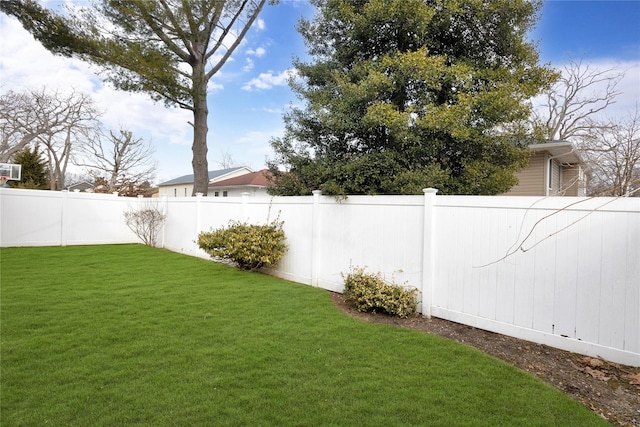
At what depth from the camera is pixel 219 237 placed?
732cm

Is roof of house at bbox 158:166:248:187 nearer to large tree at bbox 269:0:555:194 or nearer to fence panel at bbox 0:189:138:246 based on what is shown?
fence panel at bbox 0:189:138:246

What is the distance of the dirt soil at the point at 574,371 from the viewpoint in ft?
8.82

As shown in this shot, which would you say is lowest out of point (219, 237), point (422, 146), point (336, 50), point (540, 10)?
point (219, 237)

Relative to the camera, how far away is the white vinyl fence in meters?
3.22

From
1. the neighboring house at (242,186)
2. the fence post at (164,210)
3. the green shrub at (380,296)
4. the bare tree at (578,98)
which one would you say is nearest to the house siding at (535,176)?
the bare tree at (578,98)

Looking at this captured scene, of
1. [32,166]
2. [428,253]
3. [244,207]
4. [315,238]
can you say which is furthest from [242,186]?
[428,253]

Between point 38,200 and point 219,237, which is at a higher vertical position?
point 38,200

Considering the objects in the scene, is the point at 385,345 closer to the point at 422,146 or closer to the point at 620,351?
the point at 620,351

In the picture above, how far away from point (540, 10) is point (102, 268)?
10.5 metres

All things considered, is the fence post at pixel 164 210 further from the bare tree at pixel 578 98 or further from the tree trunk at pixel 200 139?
the bare tree at pixel 578 98

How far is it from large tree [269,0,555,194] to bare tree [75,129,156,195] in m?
24.3

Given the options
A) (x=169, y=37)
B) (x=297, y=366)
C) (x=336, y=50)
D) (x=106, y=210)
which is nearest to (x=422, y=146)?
(x=336, y=50)

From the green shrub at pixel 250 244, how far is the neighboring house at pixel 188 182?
63.5ft

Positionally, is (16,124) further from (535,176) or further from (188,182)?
(535,176)
